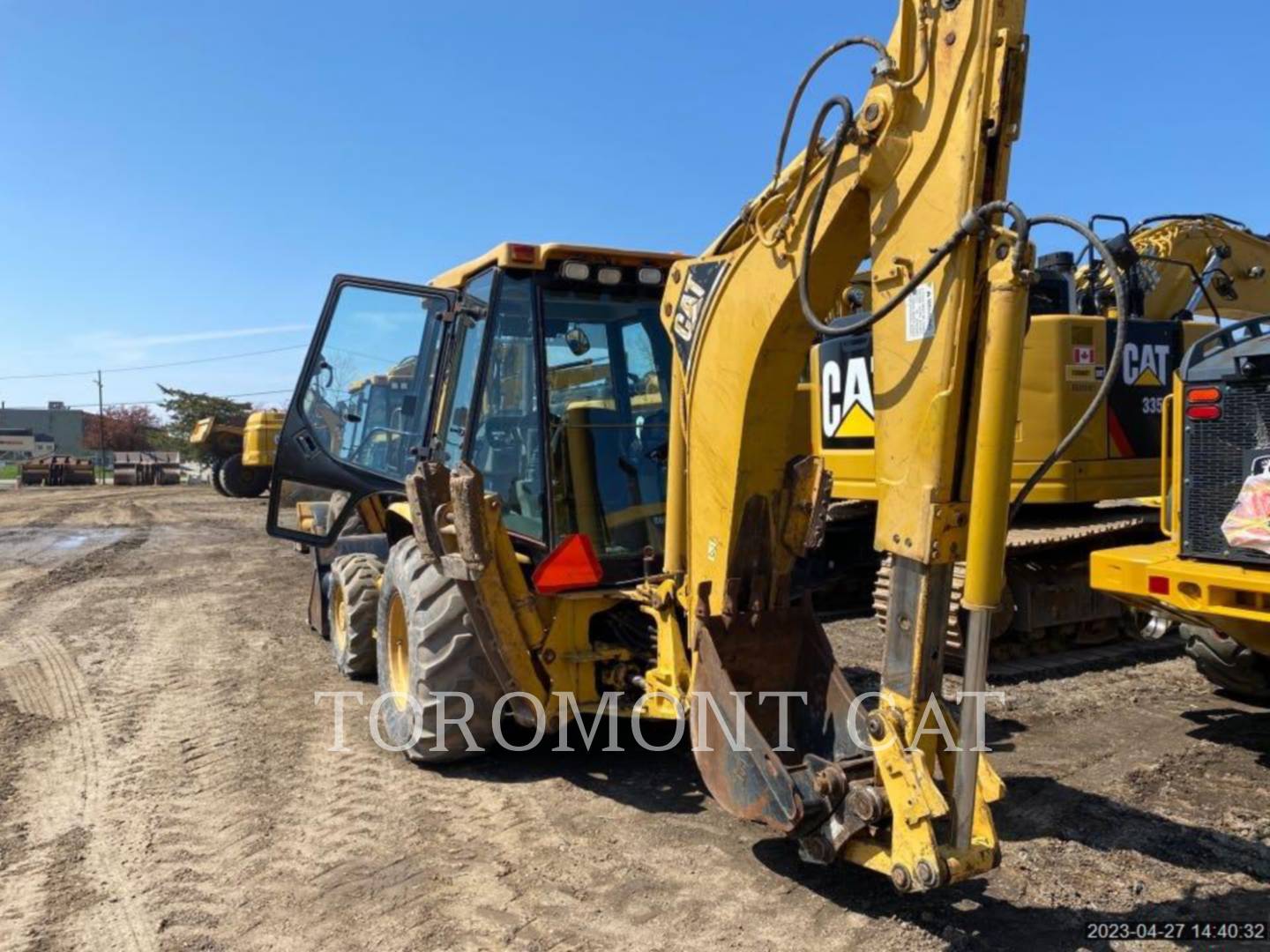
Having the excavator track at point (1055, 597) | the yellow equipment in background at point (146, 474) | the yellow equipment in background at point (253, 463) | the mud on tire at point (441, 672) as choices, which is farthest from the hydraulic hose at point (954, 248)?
the yellow equipment in background at point (146, 474)

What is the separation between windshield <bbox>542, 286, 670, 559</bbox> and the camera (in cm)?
476

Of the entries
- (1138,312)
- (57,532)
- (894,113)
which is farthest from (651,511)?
(57,532)

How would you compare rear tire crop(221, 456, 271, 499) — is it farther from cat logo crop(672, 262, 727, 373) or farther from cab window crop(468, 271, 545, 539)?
cat logo crop(672, 262, 727, 373)

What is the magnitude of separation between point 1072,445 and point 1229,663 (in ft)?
5.79

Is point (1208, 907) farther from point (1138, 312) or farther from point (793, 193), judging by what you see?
point (1138, 312)

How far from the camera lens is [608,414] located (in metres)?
4.90


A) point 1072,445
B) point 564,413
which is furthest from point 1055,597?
point 564,413

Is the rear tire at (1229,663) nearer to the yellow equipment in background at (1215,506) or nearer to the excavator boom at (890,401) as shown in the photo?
the yellow equipment in background at (1215,506)

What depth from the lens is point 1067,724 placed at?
17.3 ft

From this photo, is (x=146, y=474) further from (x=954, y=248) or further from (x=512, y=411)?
(x=954, y=248)

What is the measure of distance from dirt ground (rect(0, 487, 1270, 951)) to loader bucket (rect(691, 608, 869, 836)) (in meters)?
0.36

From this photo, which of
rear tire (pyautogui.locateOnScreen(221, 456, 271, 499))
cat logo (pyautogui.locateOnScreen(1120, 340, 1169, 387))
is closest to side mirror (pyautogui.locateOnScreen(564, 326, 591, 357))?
cat logo (pyautogui.locateOnScreen(1120, 340, 1169, 387))

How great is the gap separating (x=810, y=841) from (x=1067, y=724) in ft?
8.92

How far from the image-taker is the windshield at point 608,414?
4.76 meters
